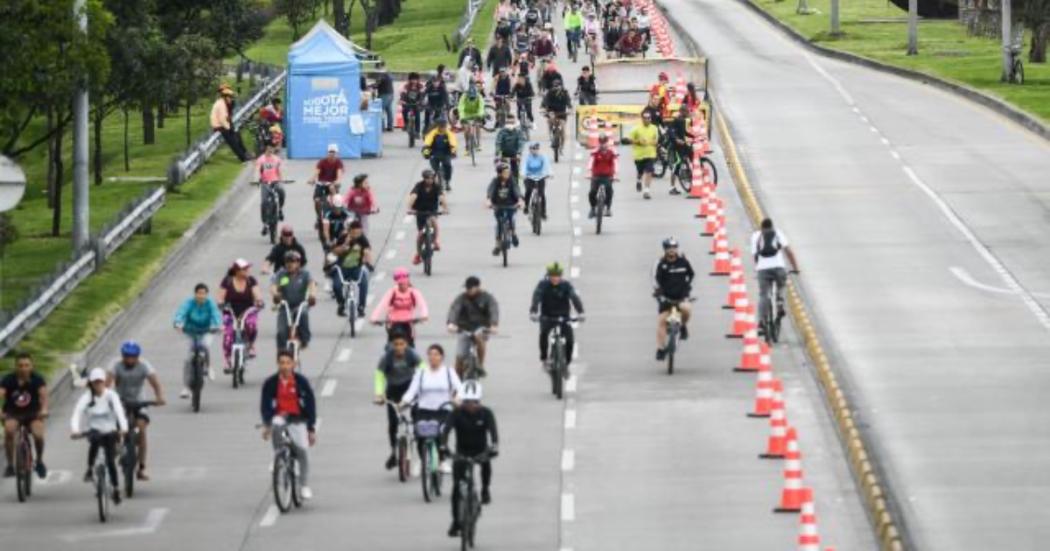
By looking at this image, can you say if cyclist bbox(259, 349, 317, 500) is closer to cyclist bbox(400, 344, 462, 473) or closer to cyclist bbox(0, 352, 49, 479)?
cyclist bbox(400, 344, 462, 473)

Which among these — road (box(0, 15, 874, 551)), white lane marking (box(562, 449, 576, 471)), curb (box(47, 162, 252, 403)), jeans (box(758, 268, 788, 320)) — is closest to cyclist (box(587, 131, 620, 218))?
road (box(0, 15, 874, 551))

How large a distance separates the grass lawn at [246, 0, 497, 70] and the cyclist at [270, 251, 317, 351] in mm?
49463

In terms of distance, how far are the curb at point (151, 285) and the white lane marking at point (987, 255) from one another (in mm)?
12244

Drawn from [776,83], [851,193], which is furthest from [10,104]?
[776,83]

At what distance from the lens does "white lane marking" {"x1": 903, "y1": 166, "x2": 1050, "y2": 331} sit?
38031mm

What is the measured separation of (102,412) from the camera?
25453 millimetres

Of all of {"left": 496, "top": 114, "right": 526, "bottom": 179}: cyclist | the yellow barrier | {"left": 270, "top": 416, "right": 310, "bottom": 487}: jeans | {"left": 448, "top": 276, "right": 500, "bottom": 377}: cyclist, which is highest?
{"left": 496, "top": 114, "right": 526, "bottom": 179}: cyclist

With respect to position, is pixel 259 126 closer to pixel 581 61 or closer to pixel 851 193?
pixel 851 193

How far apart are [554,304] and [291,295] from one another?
336cm

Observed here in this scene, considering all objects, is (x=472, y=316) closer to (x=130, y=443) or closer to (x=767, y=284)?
(x=130, y=443)

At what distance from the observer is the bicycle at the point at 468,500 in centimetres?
2315

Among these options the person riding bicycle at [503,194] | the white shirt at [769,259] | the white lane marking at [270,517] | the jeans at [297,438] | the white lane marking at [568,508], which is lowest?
the white lane marking at [270,517]

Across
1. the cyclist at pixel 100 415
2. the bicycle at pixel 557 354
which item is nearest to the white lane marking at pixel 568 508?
the cyclist at pixel 100 415

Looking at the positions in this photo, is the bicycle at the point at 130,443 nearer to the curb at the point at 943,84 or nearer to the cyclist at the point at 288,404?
the cyclist at the point at 288,404
